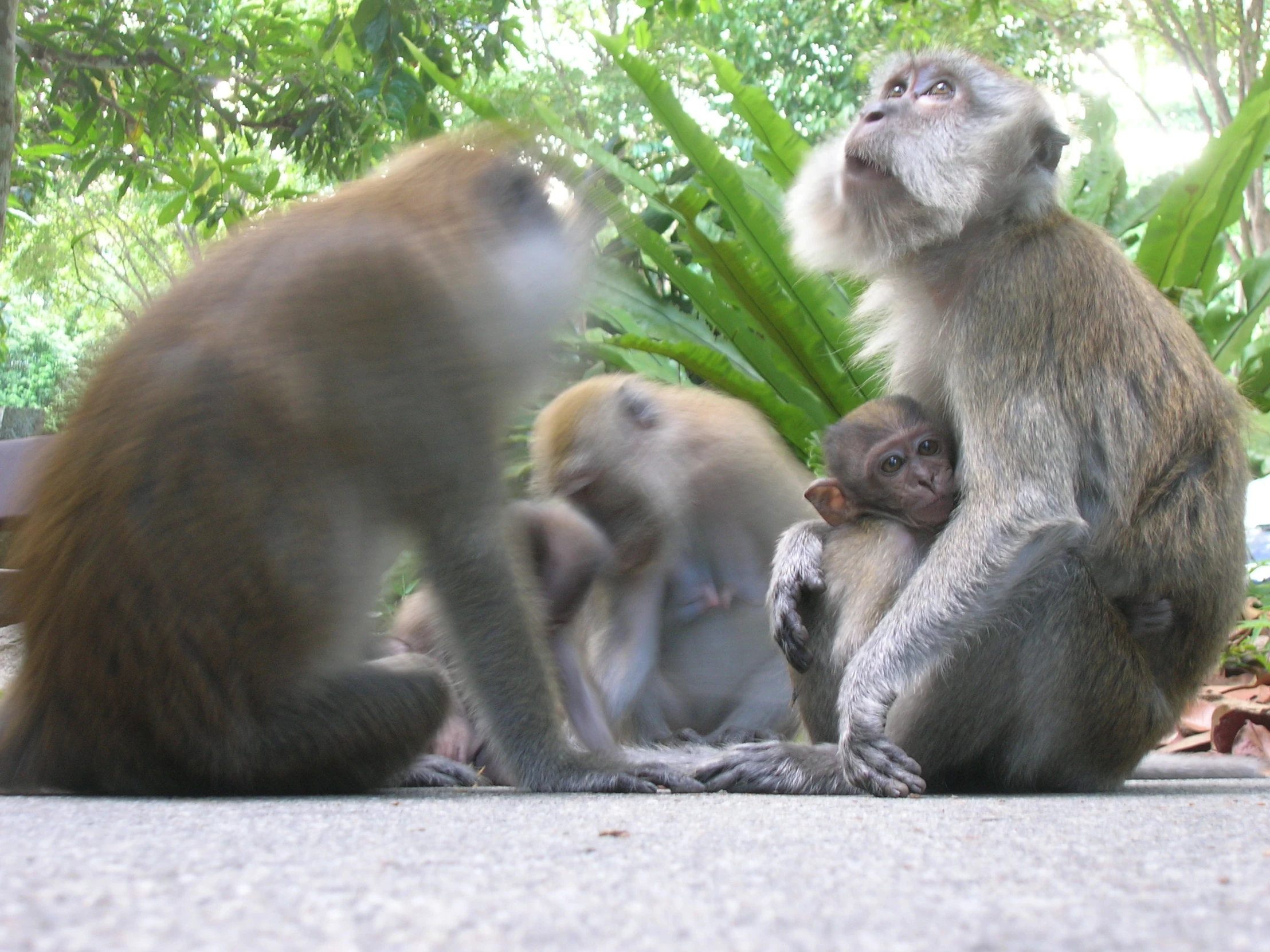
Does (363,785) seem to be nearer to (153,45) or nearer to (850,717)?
(850,717)

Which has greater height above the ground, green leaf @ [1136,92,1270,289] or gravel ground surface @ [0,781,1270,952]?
green leaf @ [1136,92,1270,289]

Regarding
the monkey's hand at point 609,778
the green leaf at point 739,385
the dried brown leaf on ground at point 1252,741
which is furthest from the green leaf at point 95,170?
the dried brown leaf on ground at point 1252,741

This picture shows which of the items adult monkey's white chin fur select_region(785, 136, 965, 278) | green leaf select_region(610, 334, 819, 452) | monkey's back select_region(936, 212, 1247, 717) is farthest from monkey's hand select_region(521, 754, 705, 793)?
green leaf select_region(610, 334, 819, 452)

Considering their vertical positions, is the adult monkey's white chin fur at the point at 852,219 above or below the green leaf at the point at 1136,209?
above

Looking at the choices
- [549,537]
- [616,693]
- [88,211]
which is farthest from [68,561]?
[88,211]

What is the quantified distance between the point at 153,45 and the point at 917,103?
4.11 meters

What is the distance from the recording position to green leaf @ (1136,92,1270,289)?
3.88 m

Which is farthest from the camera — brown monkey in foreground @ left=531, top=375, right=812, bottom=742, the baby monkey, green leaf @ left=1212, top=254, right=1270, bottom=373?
green leaf @ left=1212, top=254, right=1270, bottom=373

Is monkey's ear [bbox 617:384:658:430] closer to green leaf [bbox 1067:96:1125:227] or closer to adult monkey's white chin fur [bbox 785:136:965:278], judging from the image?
adult monkey's white chin fur [bbox 785:136:965:278]

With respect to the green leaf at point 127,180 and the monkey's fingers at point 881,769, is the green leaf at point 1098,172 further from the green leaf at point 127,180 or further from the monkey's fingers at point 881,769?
the green leaf at point 127,180

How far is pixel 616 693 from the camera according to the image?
2.75 m

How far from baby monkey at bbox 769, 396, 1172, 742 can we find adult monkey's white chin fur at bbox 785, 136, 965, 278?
0.31 meters

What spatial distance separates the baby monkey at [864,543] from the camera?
2166mm

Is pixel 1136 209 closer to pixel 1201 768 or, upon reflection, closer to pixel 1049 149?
pixel 1049 149
